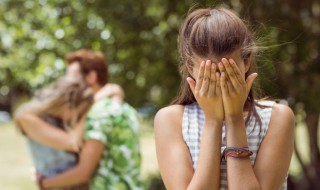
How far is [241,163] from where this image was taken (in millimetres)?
2363

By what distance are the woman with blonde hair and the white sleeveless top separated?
1.80 metres

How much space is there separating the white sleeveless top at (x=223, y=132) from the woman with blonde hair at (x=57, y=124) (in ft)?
5.89

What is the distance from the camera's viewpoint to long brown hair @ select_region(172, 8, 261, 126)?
241 centimetres

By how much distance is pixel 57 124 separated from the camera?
4.45m

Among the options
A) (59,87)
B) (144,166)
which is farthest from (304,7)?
(144,166)

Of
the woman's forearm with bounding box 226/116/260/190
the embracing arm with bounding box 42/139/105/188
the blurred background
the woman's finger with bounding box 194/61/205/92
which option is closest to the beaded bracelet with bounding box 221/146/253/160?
the woman's forearm with bounding box 226/116/260/190

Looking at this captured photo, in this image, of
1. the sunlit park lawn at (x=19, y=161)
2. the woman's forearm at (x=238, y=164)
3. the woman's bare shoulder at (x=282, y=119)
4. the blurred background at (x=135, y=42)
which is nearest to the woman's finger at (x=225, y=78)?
the woman's forearm at (x=238, y=164)

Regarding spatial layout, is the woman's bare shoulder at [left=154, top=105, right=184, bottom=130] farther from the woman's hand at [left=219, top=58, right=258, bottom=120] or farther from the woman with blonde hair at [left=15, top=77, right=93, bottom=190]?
the woman with blonde hair at [left=15, top=77, right=93, bottom=190]

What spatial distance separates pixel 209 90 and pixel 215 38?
170mm

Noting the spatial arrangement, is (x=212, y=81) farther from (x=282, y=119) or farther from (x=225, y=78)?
(x=282, y=119)

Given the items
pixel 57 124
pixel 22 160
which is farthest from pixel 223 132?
pixel 22 160

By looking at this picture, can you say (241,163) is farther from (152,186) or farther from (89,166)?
(152,186)

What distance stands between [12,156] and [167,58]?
1010cm

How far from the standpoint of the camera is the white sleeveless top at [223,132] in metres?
2.47
